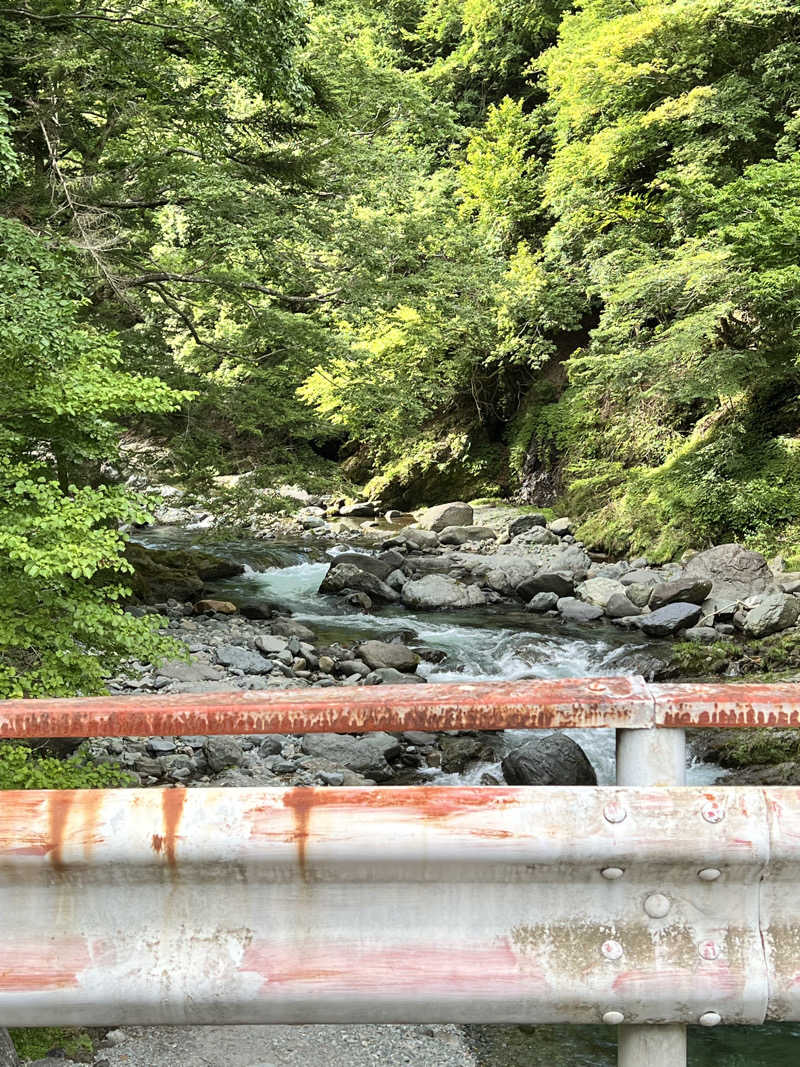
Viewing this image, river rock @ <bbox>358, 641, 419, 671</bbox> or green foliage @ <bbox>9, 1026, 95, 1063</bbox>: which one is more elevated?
river rock @ <bbox>358, 641, 419, 671</bbox>

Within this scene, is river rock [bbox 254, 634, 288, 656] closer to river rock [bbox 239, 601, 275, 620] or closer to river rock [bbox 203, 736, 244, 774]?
river rock [bbox 239, 601, 275, 620]

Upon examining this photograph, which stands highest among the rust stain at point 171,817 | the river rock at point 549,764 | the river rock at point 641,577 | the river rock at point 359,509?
the river rock at point 359,509

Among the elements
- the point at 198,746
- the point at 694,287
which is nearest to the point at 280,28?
the point at 198,746

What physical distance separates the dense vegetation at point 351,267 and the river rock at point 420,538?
3615 millimetres

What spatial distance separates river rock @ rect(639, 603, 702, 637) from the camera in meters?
12.6

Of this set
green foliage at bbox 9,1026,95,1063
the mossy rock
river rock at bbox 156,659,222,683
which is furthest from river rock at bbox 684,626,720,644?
green foliage at bbox 9,1026,95,1063

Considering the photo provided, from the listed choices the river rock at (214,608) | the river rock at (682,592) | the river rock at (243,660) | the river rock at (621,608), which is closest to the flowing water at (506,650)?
the river rock at (621,608)

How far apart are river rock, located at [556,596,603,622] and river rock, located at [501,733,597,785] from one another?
6.51 m

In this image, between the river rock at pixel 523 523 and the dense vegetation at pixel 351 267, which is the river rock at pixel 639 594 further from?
the river rock at pixel 523 523

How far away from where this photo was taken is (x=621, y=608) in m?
13.9

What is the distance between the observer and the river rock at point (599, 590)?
14602 mm

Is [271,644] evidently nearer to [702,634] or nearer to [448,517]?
[702,634]

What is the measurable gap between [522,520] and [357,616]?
7.51 metres

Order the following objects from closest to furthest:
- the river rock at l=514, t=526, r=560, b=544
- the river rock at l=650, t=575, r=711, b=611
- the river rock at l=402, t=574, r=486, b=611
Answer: the river rock at l=650, t=575, r=711, b=611, the river rock at l=402, t=574, r=486, b=611, the river rock at l=514, t=526, r=560, b=544
